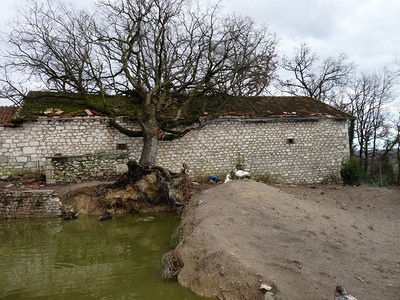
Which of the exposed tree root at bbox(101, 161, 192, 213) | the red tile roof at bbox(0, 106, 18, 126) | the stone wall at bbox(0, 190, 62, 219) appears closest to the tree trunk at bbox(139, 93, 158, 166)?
the exposed tree root at bbox(101, 161, 192, 213)

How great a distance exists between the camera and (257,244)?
4.94 m

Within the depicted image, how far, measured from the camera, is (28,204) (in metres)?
9.15

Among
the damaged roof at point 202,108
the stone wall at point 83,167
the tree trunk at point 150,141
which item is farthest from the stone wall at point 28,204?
the damaged roof at point 202,108

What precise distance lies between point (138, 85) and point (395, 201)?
11731mm

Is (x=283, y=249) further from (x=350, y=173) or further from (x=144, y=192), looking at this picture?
(x=350, y=173)

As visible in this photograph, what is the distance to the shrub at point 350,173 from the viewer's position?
1419 centimetres

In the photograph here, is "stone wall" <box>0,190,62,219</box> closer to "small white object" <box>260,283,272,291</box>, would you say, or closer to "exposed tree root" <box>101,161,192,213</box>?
"exposed tree root" <box>101,161,192,213</box>

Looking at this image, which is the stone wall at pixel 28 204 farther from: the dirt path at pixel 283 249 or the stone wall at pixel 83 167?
the dirt path at pixel 283 249

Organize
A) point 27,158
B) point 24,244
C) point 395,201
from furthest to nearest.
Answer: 1. point 27,158
2. point 395,201
3. point 24,244

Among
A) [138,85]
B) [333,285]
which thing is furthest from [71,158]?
[333,285]

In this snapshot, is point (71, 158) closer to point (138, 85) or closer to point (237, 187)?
point (138, 85)

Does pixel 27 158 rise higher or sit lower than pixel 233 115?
lower

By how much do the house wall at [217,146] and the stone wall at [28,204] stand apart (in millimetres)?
2717

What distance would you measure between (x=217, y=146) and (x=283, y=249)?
8.86 m
